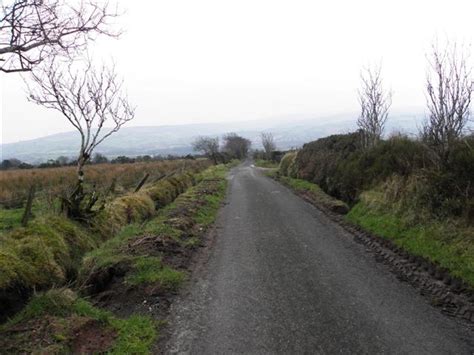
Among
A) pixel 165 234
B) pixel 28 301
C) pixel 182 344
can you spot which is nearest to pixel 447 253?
pixel 182 344

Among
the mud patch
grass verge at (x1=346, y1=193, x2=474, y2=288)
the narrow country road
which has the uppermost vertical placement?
grass verge at (x1=346, y1=193, x2=474, y2=288)

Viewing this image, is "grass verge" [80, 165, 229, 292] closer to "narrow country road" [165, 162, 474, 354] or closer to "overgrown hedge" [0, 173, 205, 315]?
"overgrown hedge" [0, 173, 205, 315]

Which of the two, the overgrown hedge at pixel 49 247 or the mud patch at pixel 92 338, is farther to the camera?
the overgrown hedge at pixel 49 247

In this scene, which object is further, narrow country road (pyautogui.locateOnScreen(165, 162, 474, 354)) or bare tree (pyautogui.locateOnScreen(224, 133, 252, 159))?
bare tree (pyautogui.locateOnScreen(224, 133, 252, 159))

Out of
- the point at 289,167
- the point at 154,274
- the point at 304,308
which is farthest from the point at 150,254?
the point at 289,167

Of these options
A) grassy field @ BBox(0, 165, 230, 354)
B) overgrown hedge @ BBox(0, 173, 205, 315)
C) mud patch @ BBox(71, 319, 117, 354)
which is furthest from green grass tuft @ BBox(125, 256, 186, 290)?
mud patch @ BBox(71, 319, 117, 354)

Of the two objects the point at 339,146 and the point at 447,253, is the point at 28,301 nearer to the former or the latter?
the point at 447,253

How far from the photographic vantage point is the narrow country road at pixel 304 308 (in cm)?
512

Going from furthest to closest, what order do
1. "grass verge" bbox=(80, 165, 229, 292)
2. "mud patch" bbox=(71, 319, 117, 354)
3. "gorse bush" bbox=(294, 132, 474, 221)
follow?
"gorse bush" bbox=(294, 132, 474, 221) → "grass verge" bbox=(80, 165, 229, 292) → "mud patch" bbox=(71, 319, 117, 354)

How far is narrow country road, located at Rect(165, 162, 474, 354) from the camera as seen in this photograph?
512cm

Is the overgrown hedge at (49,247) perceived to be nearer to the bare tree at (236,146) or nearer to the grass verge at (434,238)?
the grass verge at (434,238)

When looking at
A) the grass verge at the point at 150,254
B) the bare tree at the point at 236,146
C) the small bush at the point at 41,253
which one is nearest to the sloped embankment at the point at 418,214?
the grass verge at the point at 150,254

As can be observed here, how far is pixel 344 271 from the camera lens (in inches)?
315

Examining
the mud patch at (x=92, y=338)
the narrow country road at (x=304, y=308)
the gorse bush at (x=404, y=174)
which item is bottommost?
the narrow country road at (x=304, y=308)
